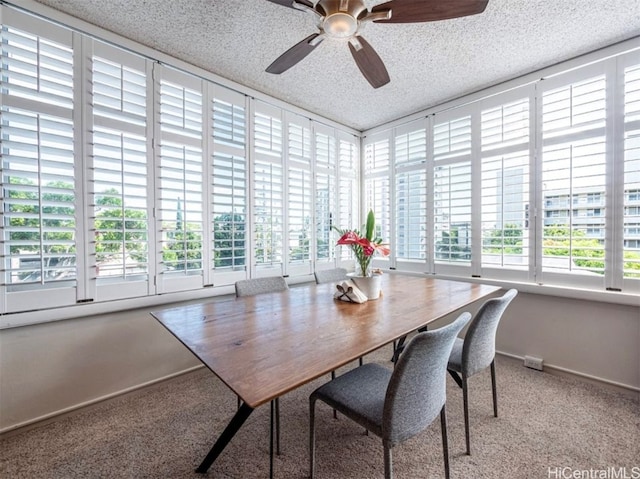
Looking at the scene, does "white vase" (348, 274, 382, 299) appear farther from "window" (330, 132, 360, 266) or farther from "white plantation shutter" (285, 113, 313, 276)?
"window" (330, 132, 360, 266)

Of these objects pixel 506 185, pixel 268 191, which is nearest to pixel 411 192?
Result: pixel 506 185

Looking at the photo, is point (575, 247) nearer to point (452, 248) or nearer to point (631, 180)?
point (631, 180)

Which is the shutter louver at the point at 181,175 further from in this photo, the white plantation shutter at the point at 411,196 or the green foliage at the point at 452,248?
the green foliage at the point at 452,248

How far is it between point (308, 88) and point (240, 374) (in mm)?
2707

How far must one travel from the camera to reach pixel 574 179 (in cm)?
226

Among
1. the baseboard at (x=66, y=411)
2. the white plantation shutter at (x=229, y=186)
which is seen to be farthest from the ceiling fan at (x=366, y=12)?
the baseboard at (x=66, y=411)

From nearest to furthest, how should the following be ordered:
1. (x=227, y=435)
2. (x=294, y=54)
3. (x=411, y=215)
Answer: (x=227, y=435) < (x=294, y=54) < (x=411, y=215)

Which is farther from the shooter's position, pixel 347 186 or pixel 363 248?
pixel 347 186

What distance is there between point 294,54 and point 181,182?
1358mm

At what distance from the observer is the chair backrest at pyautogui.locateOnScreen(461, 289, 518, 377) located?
1.46 m

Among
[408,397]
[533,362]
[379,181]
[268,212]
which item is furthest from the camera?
[379,181]

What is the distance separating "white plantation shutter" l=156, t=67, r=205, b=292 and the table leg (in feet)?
4.27

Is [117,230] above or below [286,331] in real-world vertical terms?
above

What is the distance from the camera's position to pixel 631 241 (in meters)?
2.03
